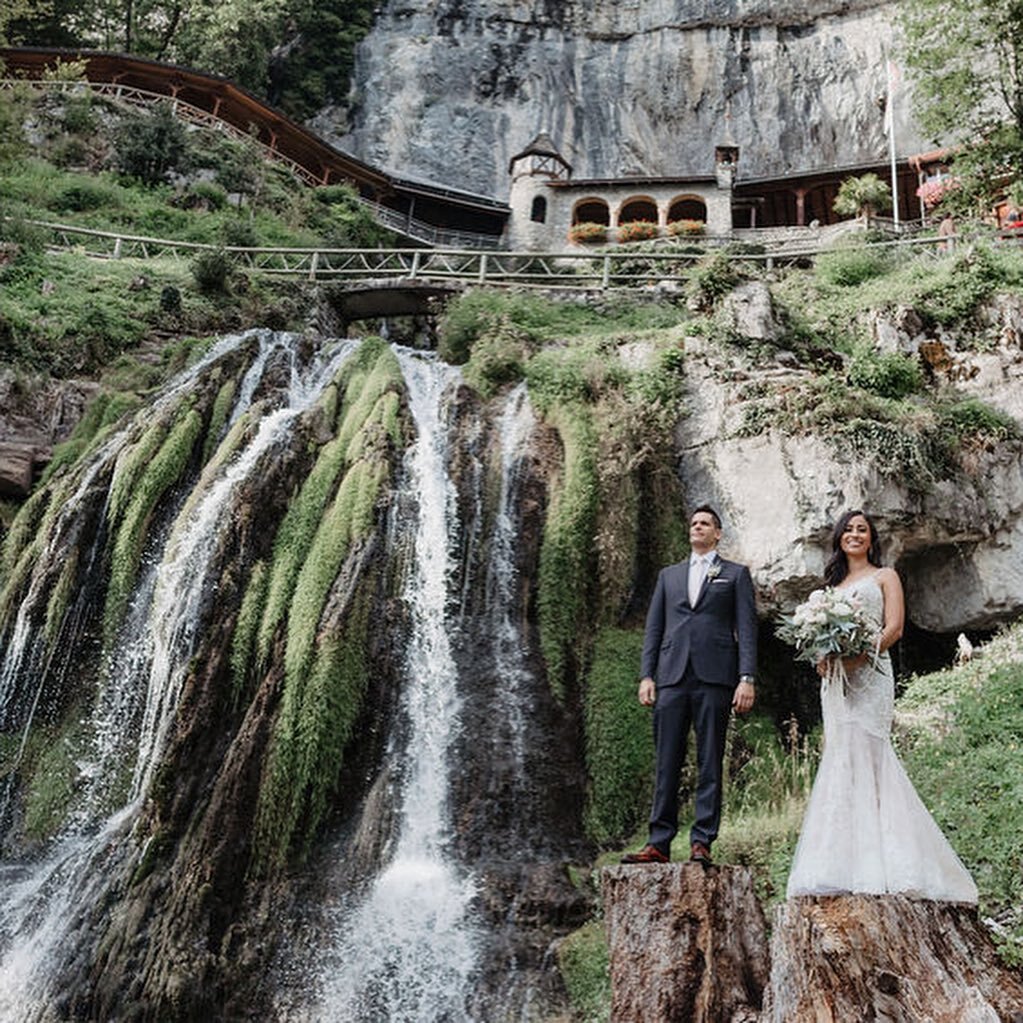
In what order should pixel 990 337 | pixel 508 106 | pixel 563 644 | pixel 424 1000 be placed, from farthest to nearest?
pixel 508 106, pixel 990 337, pixel 563 644, pixel 424 1000

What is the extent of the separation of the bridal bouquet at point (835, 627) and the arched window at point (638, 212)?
33.3 metres

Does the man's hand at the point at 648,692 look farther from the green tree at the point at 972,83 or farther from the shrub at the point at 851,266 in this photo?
the shrub at the point at 851,266

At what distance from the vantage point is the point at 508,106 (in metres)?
41.3

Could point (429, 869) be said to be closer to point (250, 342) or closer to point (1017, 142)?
point (250, 342)

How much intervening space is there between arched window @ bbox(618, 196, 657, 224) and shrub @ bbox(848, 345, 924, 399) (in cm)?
2358

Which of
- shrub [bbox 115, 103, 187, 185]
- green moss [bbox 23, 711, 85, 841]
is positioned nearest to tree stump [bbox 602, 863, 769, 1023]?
green moss [bbox 23, 711, 85, 841]

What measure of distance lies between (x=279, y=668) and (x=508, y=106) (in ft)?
120

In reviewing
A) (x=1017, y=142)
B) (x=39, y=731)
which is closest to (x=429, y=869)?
(x=39, y=731)

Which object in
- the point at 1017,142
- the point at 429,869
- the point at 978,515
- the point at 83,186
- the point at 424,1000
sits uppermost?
the point at 83,186

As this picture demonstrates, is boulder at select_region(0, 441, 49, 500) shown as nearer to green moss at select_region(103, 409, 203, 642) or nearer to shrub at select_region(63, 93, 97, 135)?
green moss at select_region(103, 409, 203, 642)

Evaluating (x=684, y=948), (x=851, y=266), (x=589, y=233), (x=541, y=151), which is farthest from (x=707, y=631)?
(x=541, y=151)

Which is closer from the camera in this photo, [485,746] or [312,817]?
[312,817]

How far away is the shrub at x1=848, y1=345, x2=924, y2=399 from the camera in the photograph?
1404cm

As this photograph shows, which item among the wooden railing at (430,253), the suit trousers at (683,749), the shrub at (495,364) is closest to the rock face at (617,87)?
the wooden railing at (430,253)
